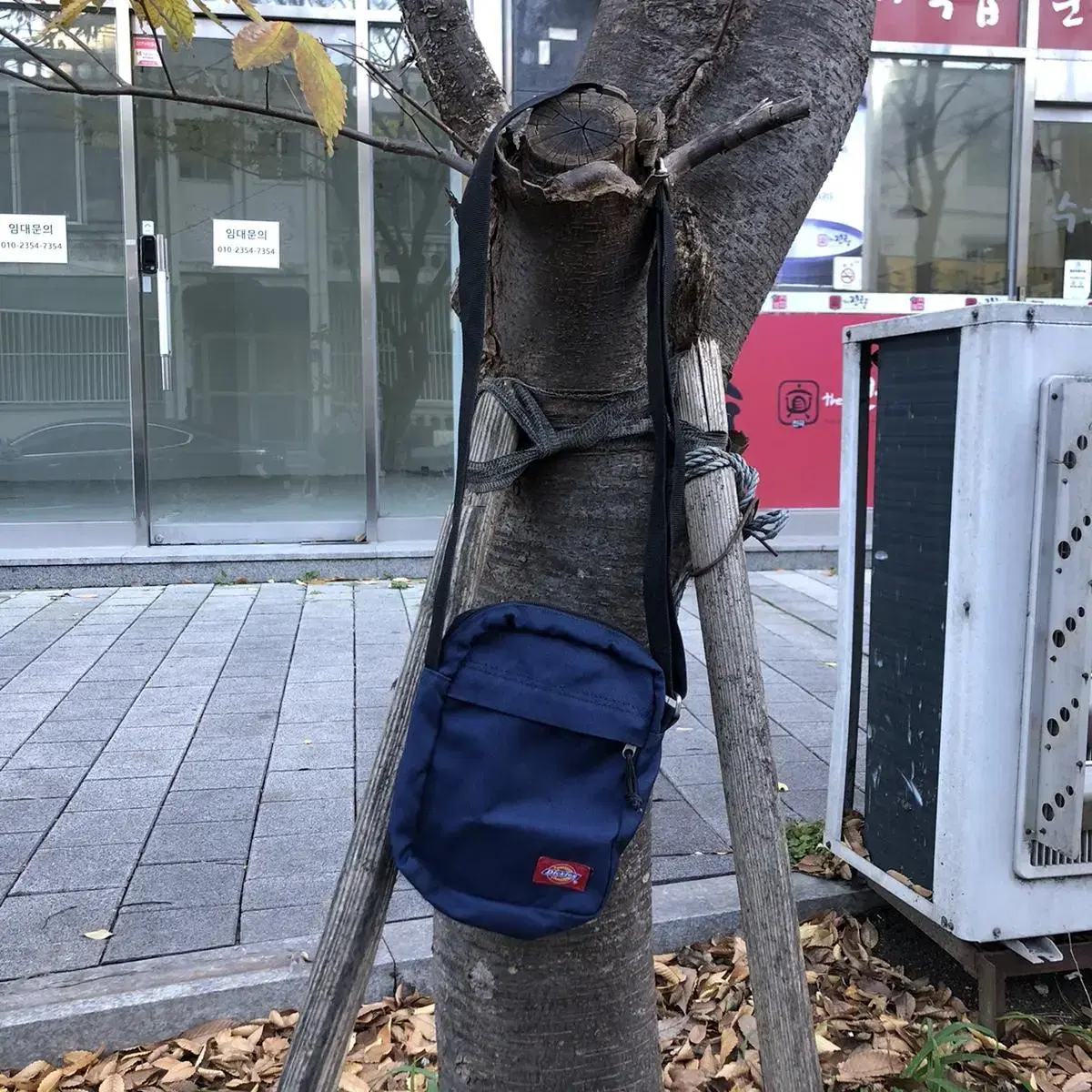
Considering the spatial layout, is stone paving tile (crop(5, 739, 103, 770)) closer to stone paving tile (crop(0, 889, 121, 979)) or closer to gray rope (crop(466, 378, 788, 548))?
stone paving tile (crop(0, 889, 121, 979))

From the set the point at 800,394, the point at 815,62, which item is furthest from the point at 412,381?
the point at 815,62

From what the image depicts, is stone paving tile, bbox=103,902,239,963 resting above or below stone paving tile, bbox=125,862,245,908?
below

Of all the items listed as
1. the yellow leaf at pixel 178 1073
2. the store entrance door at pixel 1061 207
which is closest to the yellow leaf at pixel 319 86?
the yellow leaf at pixel 178 1073

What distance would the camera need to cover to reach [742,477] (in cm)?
152

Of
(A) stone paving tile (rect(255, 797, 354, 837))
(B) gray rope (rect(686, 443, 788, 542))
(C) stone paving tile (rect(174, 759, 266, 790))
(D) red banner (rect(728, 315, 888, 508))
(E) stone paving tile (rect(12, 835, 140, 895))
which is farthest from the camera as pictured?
(D) red banner (rect(728, 315, 888, 508))

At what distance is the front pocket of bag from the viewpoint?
52.2 inches

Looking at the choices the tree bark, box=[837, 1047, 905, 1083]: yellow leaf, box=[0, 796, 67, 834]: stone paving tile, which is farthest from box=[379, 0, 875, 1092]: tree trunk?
box=[0, 796, 67, 834]: stone paving tile

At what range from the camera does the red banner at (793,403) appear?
799 cm

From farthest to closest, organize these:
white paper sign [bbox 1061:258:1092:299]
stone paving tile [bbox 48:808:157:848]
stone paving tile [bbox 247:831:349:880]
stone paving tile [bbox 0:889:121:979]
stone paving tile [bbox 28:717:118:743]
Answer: white paper sign [bbox 1061:258:1092:299], stone paving tile [bbox 28:717:118:743], stone paving tile [bbox 48:808:157:848], stone paving tile [bbox 247:831:349:880], stone paving tile [bbox 0:889:121:979]

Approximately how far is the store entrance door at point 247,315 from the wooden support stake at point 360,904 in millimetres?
6893

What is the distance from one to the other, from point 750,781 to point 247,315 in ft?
24.2

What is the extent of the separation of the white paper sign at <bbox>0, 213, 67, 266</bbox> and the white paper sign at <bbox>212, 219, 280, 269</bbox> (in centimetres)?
105

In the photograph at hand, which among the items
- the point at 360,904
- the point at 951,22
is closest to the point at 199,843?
the point at 360,904

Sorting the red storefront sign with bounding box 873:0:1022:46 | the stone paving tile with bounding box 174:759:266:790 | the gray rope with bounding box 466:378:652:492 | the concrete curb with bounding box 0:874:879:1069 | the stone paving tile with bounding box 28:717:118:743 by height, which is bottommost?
the concrete curb with bounding box 0:874:879:1069
